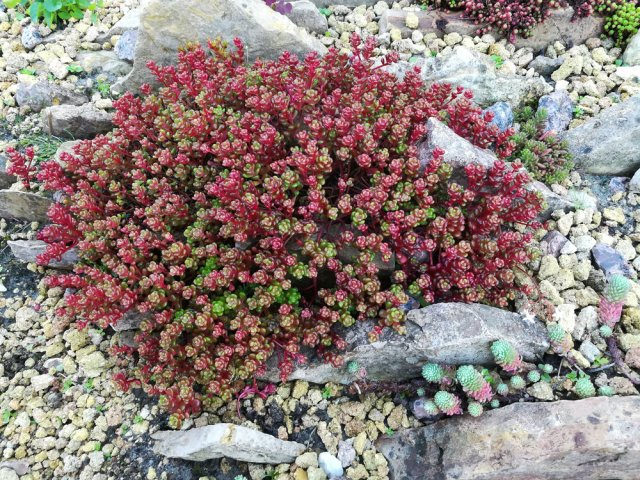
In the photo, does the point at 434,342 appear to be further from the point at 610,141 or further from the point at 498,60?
the point at 498,60

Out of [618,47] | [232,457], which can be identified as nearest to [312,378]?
[232,457]

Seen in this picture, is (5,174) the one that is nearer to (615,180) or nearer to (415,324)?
(415,324)

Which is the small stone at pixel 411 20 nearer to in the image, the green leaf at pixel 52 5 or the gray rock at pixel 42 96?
the gray rock at pixel 42 96

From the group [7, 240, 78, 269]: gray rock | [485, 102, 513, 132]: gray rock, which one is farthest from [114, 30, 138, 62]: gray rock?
[485, 102, 513, 132]: gray rock

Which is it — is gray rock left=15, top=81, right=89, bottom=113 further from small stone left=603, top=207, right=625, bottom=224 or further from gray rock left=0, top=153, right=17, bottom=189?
small stone left=603, top=207, right=625, bottom=224

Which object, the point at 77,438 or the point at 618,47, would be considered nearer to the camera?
the point at 77,438

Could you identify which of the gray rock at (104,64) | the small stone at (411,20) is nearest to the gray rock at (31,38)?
the gray rock at (104,64)
